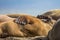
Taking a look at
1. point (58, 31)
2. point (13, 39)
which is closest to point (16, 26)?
point (13, 39)

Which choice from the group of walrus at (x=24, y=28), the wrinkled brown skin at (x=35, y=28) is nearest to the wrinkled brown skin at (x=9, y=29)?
the group of walrus at (x=24, y=28)

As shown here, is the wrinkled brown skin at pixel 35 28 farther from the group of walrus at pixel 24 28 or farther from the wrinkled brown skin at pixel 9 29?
the wrinkled brown skin at pixel 9 29

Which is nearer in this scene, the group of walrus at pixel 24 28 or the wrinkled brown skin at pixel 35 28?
the group of walrus at pixel 24 28

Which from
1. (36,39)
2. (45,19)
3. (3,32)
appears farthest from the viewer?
(45,19)

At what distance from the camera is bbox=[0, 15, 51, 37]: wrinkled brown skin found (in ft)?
15.9

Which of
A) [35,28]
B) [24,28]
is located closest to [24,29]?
[24,28]

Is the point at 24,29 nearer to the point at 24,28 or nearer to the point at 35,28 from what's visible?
the point at 24,28

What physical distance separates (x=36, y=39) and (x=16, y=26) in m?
0.72

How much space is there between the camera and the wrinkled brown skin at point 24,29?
4.84 meters

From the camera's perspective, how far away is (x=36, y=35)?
500 cm

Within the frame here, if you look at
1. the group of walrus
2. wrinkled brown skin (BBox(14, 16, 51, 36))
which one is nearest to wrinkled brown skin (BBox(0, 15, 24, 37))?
the group of walrus

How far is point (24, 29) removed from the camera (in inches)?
194

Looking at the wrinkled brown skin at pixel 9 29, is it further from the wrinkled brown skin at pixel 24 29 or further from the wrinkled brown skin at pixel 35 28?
the wrinkled brown skin at pixel 35 28

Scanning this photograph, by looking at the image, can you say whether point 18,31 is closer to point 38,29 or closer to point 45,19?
point 38,29
